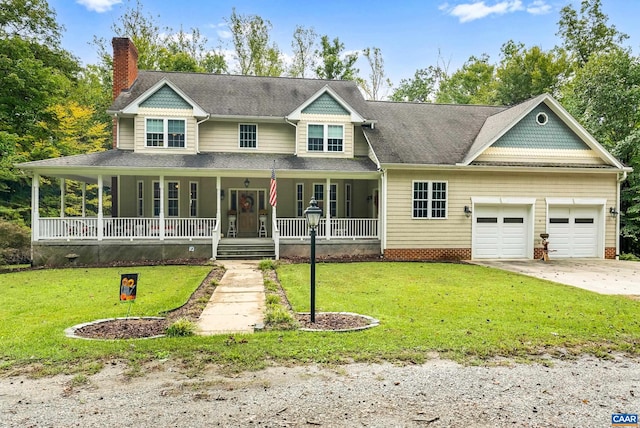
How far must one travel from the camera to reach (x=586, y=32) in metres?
34.0

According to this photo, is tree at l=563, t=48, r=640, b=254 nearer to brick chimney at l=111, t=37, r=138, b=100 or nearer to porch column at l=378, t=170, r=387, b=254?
porch column at l=378, t=170, r=387, b=254

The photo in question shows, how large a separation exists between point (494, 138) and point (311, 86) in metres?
8.81

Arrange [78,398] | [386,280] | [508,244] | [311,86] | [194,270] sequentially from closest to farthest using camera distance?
[78,398]
[386,280]
[194,270]
[508,244]
[311,86]

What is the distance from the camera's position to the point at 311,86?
1984cm

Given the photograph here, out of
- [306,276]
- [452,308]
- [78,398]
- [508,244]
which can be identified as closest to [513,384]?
[452,308]

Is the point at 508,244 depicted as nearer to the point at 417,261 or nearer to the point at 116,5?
the point at 417,261

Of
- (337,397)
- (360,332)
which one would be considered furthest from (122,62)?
(337,397)

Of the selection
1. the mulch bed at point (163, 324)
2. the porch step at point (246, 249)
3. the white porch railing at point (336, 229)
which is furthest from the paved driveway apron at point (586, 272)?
the porch step at point (246, 249)

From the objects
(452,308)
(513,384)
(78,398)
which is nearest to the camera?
(78,398)

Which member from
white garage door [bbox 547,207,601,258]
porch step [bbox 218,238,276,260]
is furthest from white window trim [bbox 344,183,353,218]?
white garage door [bbox 547,207,601,258]

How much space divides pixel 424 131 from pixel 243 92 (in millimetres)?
8308

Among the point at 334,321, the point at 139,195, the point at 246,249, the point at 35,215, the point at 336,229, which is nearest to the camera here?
the point at 334,321

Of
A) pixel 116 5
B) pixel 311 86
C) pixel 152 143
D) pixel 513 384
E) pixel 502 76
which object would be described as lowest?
pixel 513 384

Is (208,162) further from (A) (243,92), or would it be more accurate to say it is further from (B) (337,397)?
(B) (337,397)
